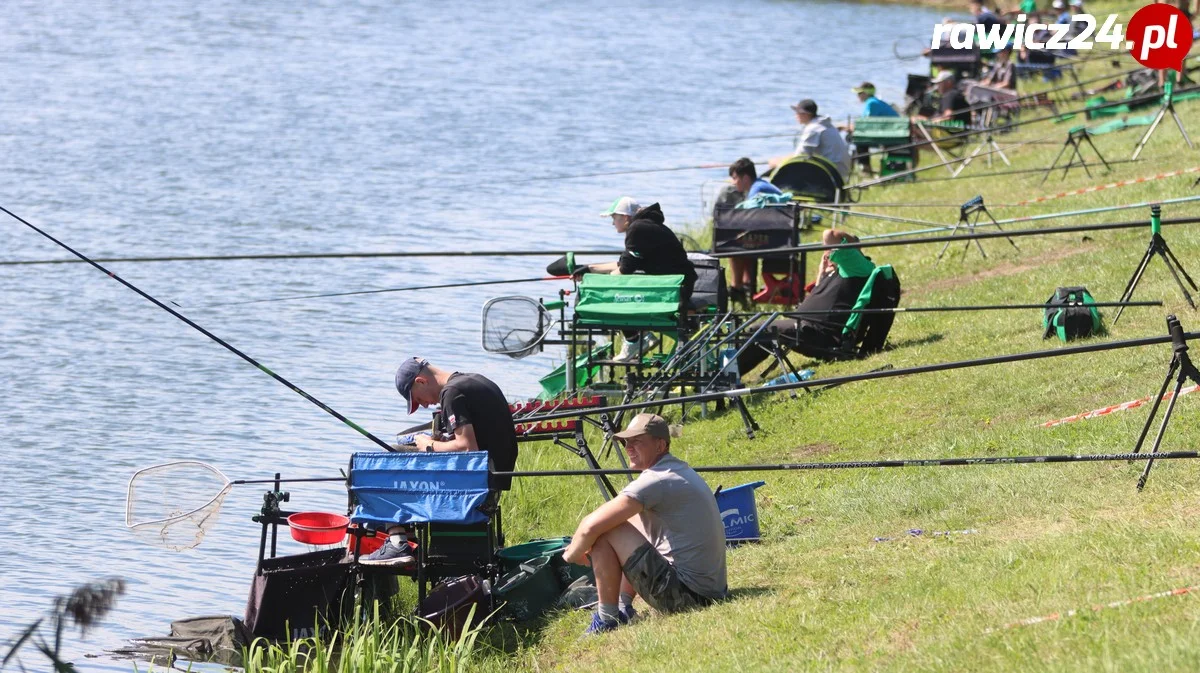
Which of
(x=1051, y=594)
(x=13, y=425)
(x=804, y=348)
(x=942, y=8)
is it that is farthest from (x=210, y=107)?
(x=942, y=8)

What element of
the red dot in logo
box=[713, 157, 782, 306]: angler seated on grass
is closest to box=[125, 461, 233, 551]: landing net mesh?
box=[713, 157, 782, 306]: angler seated on grass

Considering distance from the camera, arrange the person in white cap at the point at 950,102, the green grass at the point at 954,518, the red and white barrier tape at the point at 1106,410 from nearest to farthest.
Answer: the green grass at the point at 954,518 < the red and white barrier tape at the point at 1106,410 < the person in white cap at the point at 950,102

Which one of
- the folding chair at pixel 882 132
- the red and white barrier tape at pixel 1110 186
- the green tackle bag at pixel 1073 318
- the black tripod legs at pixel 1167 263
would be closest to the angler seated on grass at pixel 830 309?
the green tackle bag at pixel 1073 318

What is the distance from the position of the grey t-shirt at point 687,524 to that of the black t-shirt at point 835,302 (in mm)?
5161

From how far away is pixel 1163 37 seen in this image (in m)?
21.6

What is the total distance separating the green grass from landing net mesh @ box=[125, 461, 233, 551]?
1.73 meters

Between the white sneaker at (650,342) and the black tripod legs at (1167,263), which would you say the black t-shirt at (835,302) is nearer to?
the white sneaker at (650,342)

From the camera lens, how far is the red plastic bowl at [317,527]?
26.8 feet

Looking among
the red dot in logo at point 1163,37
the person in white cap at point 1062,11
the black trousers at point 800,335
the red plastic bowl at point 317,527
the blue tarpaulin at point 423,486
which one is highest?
the person in white cap at point 1062,11

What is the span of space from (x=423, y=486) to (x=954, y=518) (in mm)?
2412

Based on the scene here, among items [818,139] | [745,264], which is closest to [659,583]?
[745,264]

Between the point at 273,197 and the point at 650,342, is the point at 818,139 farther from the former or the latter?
the point at 273,197

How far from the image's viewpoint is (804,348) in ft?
39.7

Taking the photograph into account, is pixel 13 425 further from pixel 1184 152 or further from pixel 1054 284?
pixel 1184 152
